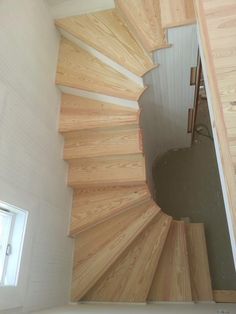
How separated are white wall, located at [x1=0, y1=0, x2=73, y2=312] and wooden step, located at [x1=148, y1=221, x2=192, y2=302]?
0.88m

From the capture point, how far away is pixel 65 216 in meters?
2.39

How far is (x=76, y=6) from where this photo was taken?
2549 mm

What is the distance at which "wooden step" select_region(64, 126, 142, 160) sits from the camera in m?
2.43

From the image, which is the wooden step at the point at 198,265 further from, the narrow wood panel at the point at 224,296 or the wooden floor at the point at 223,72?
the wooden floor at the point at 223,72

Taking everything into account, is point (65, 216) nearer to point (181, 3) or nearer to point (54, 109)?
point (54, 109)

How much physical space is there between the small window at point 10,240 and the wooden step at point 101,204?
28.0 inches

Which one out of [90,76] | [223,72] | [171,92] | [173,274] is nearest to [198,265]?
[173,274]

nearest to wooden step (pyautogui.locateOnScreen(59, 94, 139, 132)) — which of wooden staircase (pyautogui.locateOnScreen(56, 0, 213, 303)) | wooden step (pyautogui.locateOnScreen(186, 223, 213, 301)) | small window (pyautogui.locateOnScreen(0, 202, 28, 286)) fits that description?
wooden staircase (pyautogui.locateOnScreen(56, 0, 213, 303))

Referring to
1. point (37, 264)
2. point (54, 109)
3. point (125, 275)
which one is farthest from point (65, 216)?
point (54, 109)

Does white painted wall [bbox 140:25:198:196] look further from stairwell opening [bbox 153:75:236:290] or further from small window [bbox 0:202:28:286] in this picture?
small window [bbox 0:202:28:286]

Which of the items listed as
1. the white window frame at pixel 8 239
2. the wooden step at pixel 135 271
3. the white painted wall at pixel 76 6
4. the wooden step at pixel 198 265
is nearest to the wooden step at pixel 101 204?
the wooden step at pixel 135 271

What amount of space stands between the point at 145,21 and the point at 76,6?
72 cm

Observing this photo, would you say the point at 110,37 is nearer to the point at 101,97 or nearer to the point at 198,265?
the point at 101,97

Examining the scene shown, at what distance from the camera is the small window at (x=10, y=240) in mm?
1639
